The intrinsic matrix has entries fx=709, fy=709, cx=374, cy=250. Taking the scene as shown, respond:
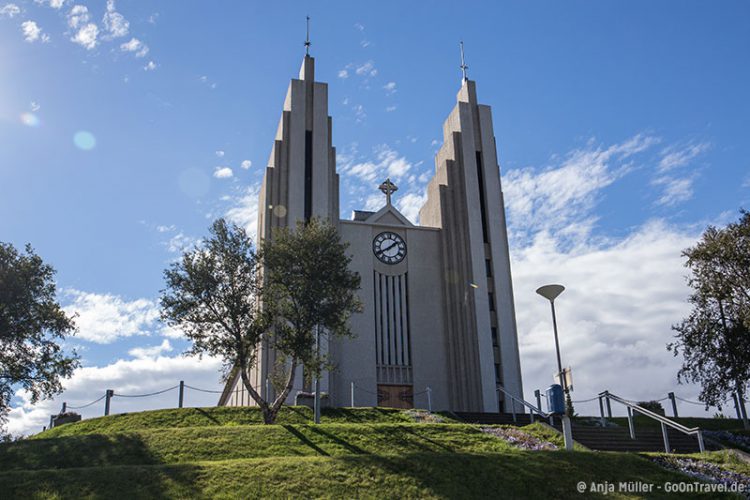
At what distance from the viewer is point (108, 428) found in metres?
24.5

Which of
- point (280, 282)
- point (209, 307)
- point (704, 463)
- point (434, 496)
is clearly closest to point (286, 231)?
point (280, 282)

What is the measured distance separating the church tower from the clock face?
8.15 ft

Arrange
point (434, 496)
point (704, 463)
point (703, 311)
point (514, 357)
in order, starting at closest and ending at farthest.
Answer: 1. point (434, 496)
2. point (704, 463)
3. point (703, 311)
4. point (514, 357)

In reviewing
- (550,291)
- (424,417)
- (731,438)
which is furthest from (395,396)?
(550,291)

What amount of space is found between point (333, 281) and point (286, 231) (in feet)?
8.55

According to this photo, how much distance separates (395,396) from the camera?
36.2 meters

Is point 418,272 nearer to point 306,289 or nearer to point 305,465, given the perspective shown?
point 306,289

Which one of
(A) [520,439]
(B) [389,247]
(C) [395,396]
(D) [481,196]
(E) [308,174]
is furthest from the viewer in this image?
(D) [481,196]

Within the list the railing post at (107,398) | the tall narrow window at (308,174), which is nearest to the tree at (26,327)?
the railing post at (107,398)

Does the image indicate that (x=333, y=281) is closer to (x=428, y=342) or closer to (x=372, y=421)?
(x=372, y=421)

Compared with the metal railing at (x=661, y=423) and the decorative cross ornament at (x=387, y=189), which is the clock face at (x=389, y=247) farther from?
the metal railing at (x=661, y=423)

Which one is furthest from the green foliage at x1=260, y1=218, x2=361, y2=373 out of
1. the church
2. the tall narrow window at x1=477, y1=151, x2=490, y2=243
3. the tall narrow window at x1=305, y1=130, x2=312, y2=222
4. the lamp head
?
the tall narrow window at x1=477, y1=151, x2=490, y2=243

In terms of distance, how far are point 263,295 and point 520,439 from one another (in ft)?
31.5

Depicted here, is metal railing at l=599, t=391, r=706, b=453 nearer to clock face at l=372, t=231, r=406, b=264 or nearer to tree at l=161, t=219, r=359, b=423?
tree at l=161, t=219, r=359, b=423
